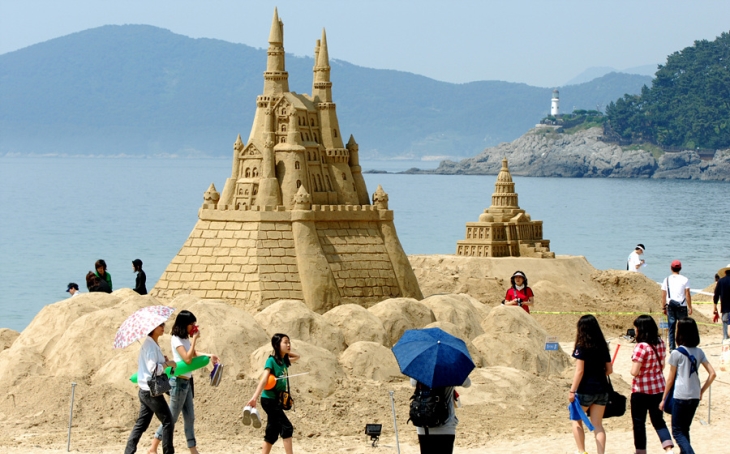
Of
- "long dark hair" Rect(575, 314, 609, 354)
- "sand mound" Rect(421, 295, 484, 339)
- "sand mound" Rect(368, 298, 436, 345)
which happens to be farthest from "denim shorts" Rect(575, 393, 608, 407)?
"sand mound" Rect(421, 295, 484, 339)

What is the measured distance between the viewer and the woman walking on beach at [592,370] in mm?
12391

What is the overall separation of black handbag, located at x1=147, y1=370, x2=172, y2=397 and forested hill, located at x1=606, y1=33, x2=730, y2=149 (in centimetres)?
16993

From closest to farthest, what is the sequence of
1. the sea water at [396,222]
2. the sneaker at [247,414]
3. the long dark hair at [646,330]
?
the long dark hair at [646,330]
the sneaker at [247,414]
the sea water at [396,222]

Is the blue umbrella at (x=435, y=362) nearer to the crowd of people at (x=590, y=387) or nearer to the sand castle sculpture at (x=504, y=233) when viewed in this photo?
the crowd of people at (x=590, y=387)

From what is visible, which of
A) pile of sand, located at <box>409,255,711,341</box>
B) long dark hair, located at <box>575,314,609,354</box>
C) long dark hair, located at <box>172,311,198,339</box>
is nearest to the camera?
long dark hair, located at <box>575,314,609,354</box>

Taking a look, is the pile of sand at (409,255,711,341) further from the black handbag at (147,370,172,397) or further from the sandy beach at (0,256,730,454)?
the black handbag at (147,370,172,397)

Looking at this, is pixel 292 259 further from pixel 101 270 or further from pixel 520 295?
pixel 520 295

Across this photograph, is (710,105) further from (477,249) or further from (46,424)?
(46,424)

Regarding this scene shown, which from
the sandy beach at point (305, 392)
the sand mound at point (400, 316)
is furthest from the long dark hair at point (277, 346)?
the sand mound at point (400, 316)

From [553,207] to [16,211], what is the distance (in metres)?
52.0

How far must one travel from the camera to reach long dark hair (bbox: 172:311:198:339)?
13.0m

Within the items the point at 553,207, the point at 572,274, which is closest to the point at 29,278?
the point at 572,274

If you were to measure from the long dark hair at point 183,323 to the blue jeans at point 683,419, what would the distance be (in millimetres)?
4855

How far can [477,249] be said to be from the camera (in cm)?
4844
